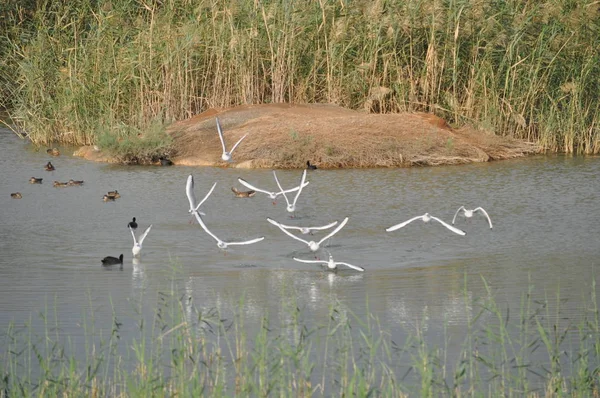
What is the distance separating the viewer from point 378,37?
16812 millimetres

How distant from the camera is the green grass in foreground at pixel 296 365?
5559mm

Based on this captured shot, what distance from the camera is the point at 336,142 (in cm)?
1571

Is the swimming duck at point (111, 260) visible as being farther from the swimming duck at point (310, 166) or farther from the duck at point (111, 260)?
the swimming duck at point (310, 166)

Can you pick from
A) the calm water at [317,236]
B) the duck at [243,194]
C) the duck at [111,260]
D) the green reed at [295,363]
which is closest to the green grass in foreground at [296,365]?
the green reed at [295,363]

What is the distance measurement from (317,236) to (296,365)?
5.48 meters

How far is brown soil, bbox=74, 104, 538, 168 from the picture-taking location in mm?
15609

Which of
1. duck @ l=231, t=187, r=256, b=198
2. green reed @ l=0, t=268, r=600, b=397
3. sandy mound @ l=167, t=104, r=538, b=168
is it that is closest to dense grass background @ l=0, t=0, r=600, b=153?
sandy mound @ l=167, t=104, r=538, b=168

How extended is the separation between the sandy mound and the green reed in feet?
26.5

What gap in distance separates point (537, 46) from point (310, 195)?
18.4 ft

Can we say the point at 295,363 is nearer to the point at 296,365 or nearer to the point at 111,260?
the point at 296,365

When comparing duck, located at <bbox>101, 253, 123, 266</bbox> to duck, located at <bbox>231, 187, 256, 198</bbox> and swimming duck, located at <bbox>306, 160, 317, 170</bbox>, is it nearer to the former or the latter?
duck, located at <bbox>231, 187, 256, 198</bbox>

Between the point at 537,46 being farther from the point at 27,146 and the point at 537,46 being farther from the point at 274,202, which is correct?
the point at 27,146

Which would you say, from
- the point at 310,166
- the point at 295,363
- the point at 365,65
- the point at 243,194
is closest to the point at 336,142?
the point at 310,166

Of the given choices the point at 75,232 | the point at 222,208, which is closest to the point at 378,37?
the point at 222,208
